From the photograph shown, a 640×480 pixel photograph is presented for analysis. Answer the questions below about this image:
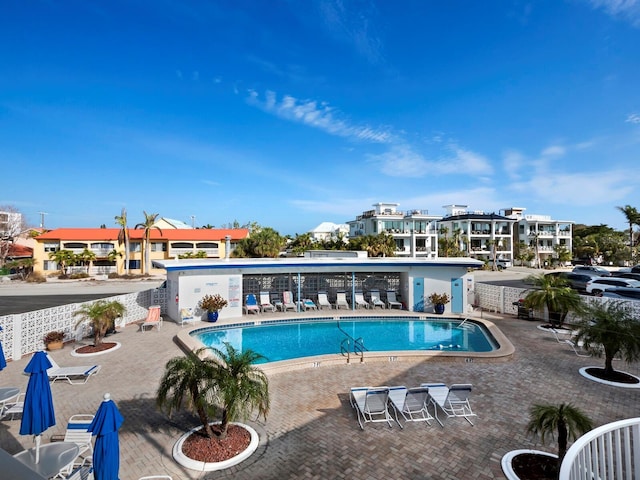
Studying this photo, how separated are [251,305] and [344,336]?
601 cm

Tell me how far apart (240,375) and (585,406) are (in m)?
8.39

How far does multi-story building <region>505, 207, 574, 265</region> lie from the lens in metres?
61.6

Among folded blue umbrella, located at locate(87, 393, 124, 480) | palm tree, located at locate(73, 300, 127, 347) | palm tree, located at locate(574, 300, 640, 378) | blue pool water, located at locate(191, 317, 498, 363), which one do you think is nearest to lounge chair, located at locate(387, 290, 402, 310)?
blue pool water, located at locate(191, 317, 498, 363)

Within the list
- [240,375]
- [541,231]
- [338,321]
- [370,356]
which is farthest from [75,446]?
[541,231]

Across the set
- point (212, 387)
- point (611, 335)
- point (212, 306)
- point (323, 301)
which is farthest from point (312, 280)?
point (212, 387)

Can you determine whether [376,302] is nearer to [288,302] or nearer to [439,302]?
[439,302]

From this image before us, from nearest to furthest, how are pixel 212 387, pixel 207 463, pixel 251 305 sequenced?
pixel 207 463
pixel 212 387
pixel 251 305

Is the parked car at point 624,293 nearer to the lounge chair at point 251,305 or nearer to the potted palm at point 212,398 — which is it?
the lounge chair at point 251,305

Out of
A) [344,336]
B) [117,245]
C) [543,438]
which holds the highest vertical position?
[117,245]

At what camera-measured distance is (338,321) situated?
1867 centimetres

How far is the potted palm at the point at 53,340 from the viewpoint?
42.3 ft

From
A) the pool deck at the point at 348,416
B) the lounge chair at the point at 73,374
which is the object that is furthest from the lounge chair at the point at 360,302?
the lounge chair at the point at 73,374

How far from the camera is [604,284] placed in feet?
81.2

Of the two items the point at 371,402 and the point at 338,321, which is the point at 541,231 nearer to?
the point at 338,321
